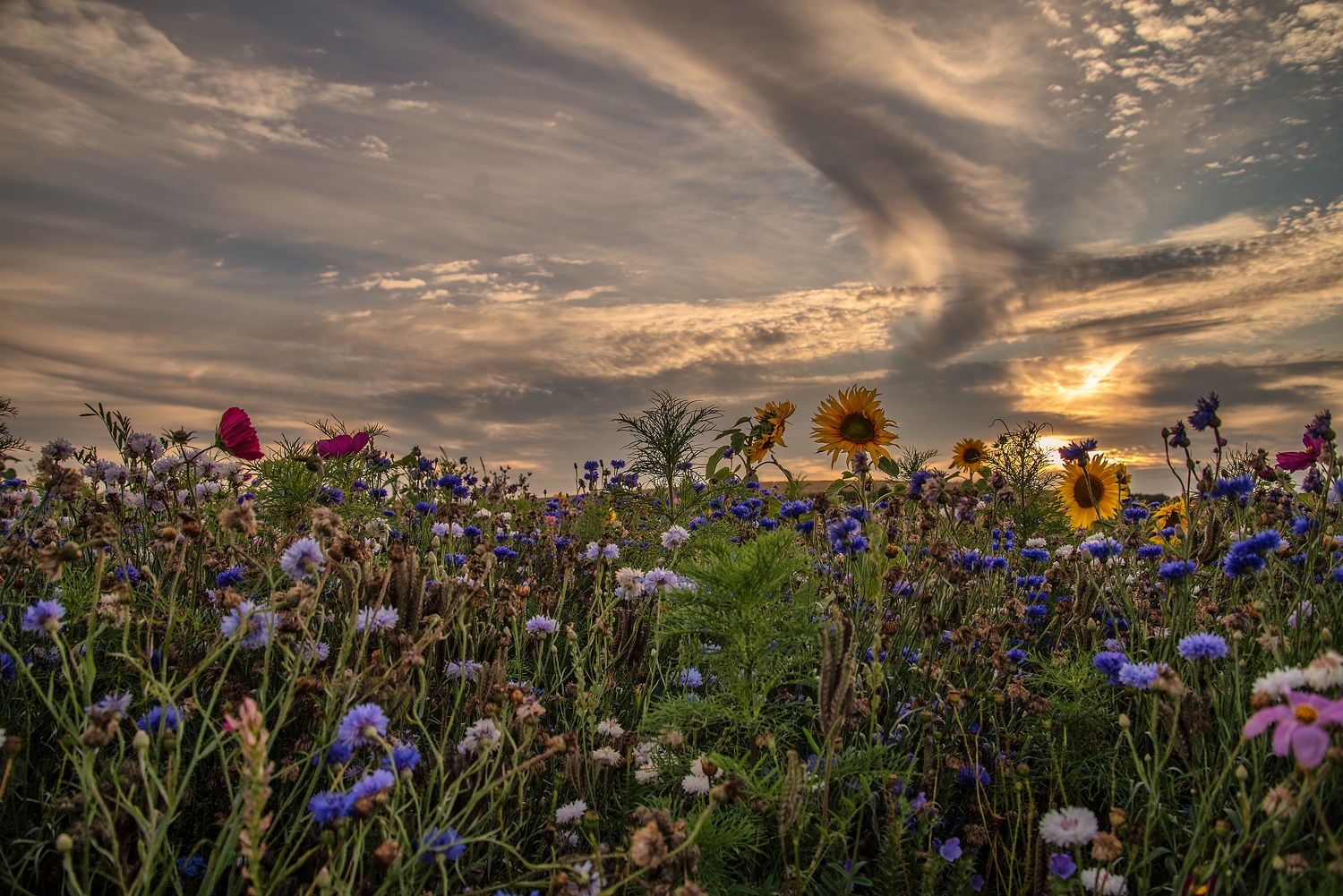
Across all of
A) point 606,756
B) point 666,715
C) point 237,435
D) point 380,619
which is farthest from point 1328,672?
point 237,435

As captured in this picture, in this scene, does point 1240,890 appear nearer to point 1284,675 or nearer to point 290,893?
point 1284,675

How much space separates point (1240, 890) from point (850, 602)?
188 cm

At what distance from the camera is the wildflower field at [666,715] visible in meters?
1.75

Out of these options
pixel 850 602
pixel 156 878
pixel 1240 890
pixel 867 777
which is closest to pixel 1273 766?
pixel 1240 890

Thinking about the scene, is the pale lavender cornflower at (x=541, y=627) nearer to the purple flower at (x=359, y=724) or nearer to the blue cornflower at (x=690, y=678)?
the blue cornflower at (x=690, y=678)

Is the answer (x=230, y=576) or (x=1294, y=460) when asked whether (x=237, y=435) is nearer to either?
(x=230, y=576)

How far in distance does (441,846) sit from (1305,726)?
183 cm

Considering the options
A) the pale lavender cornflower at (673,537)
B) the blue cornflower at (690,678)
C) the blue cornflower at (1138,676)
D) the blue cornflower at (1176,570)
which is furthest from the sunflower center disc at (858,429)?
the blue cornflower at (1138,676)

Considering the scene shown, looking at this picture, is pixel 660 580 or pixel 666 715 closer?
pixel 666 715

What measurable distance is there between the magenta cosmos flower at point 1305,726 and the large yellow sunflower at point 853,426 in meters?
4.56

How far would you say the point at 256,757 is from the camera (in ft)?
4.53

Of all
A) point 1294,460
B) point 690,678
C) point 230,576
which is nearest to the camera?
point 690,678

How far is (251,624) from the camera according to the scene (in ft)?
7.37

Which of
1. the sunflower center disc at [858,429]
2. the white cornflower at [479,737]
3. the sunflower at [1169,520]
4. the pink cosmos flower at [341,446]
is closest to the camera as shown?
the white cornflower at [479,737]
